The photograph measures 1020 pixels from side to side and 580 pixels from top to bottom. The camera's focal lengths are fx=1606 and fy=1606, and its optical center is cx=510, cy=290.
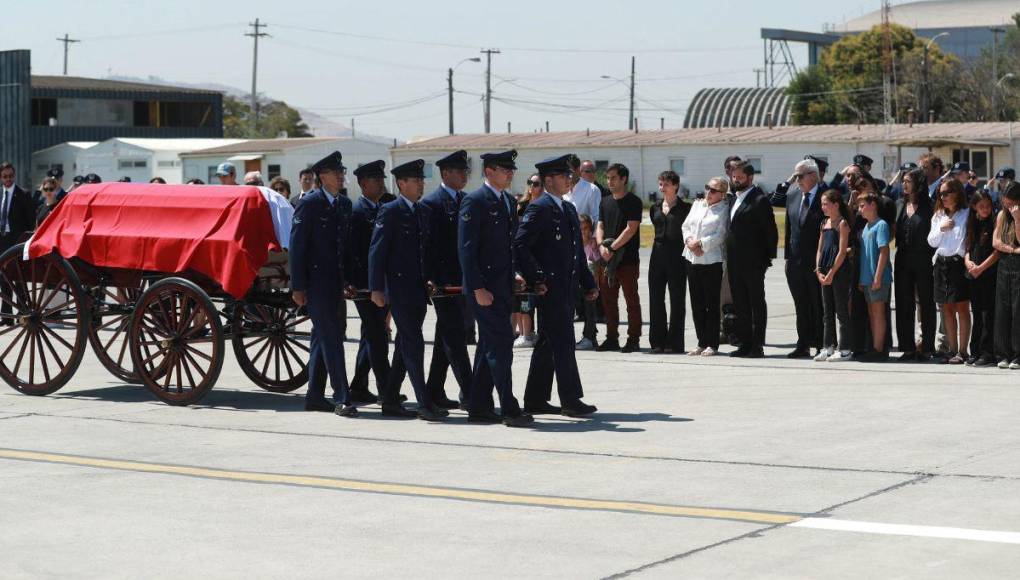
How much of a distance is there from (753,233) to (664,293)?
4.30 ft

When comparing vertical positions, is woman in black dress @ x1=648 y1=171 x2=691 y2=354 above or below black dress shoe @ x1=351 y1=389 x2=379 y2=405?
above

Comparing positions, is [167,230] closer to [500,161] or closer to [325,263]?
[325,263]

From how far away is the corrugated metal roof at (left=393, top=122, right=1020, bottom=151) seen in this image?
6272 cm

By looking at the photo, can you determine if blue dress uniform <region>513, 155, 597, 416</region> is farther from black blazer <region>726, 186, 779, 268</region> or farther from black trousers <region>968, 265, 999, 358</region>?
black trousers <region>968, 265, 999, 358</region>

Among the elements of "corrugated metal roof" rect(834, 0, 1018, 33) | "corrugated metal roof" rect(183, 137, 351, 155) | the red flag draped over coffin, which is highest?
"corrugated metal roof" rect(834, 0, 1018, 33)

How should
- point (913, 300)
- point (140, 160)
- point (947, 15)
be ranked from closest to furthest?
point (913, 300), point (140, 160), point (947, 15)

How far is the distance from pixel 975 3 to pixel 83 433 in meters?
194

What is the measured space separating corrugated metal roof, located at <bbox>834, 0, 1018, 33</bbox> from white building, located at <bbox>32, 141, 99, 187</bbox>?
11360cm

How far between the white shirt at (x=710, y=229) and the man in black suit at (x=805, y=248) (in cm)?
64

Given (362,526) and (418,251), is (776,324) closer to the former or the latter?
(418,251)

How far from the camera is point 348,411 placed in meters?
12.3

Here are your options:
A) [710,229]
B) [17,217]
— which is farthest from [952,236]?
[17,217]

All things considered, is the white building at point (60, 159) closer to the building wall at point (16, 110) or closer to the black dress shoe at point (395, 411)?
the building wall at point (16, 110)

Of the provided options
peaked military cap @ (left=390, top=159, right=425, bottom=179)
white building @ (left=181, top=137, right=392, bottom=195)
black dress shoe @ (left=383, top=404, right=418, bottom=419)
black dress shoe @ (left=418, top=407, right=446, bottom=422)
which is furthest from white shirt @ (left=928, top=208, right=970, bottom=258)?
white building @ (left=181, top=137, right=392, bottom=195)
